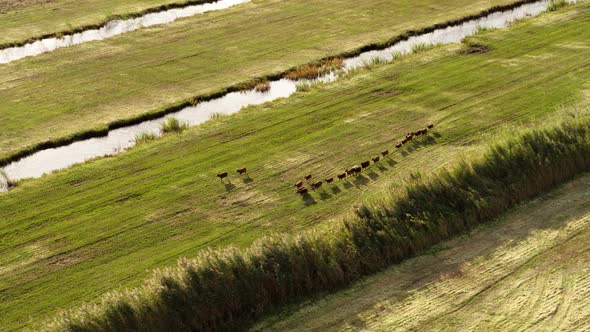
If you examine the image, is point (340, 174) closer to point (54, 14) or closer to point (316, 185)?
point (316, 185)

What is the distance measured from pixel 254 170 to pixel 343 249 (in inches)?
345

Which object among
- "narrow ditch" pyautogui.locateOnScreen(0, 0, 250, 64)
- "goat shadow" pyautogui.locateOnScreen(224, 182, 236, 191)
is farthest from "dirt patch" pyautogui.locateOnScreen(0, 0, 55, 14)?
"goat shadow" pyautogui.locateOnScreen(224, 182, 236, 191)

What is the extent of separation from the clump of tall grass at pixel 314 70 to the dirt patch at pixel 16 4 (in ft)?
77.7

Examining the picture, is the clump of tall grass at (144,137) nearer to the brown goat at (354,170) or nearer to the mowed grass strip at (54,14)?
the brown goat at (354,170)

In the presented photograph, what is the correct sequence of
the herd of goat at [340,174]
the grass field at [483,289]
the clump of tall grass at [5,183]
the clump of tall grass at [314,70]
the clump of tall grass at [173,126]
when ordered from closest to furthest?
the grass field at [483,289] → the herd of goat at [340,174] → the clump of tall grass at [5,183] → the clump of tall grass at [173,126] → the clump of tall grass at [314,70]

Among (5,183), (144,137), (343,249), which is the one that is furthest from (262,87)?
(343,249)

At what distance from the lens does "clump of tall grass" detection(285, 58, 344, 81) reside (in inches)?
1679

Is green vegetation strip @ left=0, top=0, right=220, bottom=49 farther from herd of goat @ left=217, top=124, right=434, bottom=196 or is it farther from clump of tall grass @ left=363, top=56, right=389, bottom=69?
herd of goat @ left=217, top=124, right=434, bottom=196

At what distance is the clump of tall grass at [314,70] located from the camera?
4266 cm

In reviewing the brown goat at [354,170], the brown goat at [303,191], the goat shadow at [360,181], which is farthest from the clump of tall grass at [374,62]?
the brown goat at [303,191]

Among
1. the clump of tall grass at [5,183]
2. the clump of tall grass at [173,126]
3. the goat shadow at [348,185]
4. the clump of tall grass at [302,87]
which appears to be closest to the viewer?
the goat shadow at [348,185]

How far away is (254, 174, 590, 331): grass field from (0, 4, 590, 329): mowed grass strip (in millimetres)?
4027

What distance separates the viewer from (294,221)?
27828 millimetres

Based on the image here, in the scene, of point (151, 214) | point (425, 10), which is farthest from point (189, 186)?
point (425, 10)
